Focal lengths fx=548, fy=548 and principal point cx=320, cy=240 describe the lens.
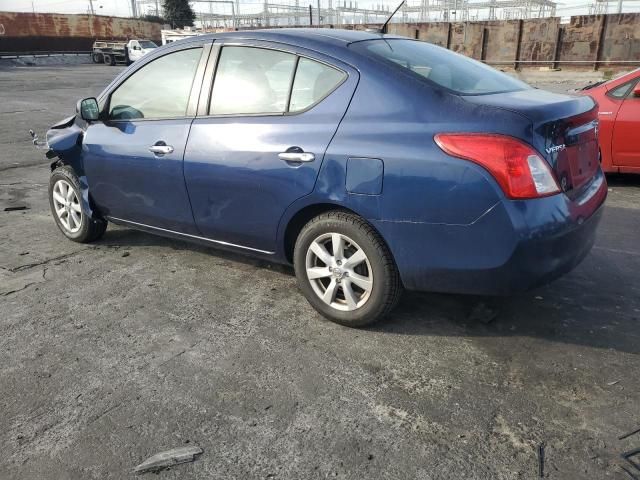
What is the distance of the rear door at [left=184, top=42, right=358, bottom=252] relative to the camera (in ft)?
10.4

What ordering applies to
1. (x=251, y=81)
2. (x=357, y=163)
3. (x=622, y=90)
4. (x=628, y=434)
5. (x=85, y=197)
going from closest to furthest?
(x=628, y=434) → (x=357, y=163) → (x=251, y=81) → (x=85, y=197) → (x=622, y=90)

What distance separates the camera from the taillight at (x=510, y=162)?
2.62 metres

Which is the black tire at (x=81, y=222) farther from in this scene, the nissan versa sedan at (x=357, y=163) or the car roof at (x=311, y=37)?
the car roof at (x=311, y=37)

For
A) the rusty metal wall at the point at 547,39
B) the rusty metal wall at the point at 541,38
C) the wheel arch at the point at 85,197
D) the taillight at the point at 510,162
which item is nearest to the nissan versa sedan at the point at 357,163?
the taillight at the point at 510,162

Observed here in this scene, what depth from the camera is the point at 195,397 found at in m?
2.68

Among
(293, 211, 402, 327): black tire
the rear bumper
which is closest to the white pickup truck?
(293, 211, 402, 327): black tire

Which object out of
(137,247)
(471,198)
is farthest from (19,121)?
(471,198)

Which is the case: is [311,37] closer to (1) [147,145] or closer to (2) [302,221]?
(2) [302,221]

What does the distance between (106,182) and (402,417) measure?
3079mm

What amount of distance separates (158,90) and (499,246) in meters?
2.72

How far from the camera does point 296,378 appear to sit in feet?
9.22

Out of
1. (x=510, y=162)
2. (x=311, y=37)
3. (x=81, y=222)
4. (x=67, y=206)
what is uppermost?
(x=311, y=37)

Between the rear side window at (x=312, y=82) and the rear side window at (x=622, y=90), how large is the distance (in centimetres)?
465

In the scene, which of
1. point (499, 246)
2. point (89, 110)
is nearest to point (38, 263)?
point (89, 110)
